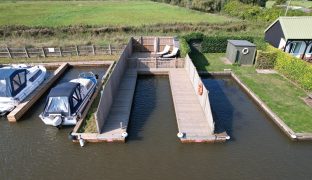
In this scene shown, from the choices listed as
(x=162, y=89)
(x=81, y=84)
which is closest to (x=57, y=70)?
(x=81, y=84)

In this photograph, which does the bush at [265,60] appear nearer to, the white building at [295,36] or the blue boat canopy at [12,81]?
the white building at [295,36]

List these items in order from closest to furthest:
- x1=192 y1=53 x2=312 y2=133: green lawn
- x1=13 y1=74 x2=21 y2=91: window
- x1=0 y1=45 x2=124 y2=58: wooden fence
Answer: x1=192 y1=53 x2=312 y2=133: green lawn < x1=13 y1=74 x2=21 y2=91: window < x1=0 y1=45 x2=124 y2=58: wooden fence

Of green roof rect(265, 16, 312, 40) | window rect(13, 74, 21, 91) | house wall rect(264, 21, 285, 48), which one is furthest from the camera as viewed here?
house wall rect(264, 21, 285, 48)

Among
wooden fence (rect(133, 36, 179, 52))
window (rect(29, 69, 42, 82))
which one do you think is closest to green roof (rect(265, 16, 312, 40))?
wooden fence (rect(133, 36, 179, 52))

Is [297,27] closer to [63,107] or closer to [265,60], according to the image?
[265,60]

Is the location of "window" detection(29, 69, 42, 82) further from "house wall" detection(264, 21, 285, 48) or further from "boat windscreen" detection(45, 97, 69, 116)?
"house wall" detection(264, 21, 285, 48)

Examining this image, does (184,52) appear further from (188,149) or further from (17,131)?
(17,131)

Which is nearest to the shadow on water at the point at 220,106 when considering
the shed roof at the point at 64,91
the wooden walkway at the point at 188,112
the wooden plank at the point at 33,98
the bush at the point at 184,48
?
the wooden walkway at the point at 188,112
